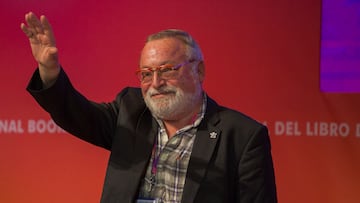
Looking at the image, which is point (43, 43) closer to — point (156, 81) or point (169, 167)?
point (156, 81)

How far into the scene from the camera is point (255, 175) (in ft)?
4.55

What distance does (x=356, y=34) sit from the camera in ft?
7.62

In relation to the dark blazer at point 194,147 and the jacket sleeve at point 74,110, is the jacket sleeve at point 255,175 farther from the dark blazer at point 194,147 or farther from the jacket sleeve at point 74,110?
the jacket sleeve at point 74,110

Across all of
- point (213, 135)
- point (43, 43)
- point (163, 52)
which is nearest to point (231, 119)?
point (213, 135)

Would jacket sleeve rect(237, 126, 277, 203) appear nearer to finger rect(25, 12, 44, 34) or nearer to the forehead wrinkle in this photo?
the forehead wrinkle

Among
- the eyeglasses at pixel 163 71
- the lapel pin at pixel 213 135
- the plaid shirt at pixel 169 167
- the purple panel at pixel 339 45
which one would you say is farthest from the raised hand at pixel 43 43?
the purple panel at pixel 339 45

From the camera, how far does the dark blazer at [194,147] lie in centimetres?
139

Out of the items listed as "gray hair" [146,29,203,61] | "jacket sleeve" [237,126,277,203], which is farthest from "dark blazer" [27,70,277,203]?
"gray hair" [146,29,203,61]

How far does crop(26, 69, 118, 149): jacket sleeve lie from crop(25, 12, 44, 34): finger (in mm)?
143

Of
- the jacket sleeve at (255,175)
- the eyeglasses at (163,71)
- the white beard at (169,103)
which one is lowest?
the jacket sleeve at (255,175)

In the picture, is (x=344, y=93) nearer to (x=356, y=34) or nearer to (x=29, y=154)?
(x=356, y=34)

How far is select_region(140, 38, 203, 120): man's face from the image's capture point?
1.45 meters

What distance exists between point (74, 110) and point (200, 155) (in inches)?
19.1

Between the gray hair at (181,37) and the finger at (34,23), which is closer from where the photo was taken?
the finger at (34,23)
